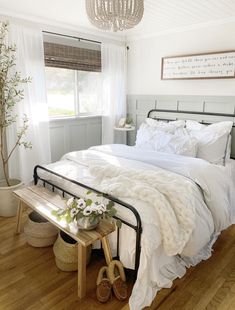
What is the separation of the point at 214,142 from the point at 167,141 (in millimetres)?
533

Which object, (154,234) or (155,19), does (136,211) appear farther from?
(155,19)

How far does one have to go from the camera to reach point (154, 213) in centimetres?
177

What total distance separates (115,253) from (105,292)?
28 cm

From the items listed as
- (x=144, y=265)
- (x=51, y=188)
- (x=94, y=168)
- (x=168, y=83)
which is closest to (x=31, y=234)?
(x=51, y=188)

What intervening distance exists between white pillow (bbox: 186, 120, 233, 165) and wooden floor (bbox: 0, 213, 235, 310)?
0.99m

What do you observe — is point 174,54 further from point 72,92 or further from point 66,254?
point 66,254

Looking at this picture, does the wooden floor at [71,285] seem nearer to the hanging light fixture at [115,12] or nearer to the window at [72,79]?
the hanging light fixture at [115,12]

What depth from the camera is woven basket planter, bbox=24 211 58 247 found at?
7.41ft

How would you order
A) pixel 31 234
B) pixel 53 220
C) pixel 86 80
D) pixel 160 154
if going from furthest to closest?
pixel 86 80 < pixel 160 154 < pixel 31 234 < pixel 53 220

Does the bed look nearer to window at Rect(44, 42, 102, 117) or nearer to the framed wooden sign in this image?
the framed wooden sign

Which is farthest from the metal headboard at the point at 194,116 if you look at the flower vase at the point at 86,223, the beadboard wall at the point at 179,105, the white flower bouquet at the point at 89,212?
the flower vase at the point at 86,223

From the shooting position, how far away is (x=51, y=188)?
2.55 meters

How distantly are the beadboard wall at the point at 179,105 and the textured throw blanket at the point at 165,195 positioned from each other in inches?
58.5

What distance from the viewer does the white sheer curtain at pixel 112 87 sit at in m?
3.89
